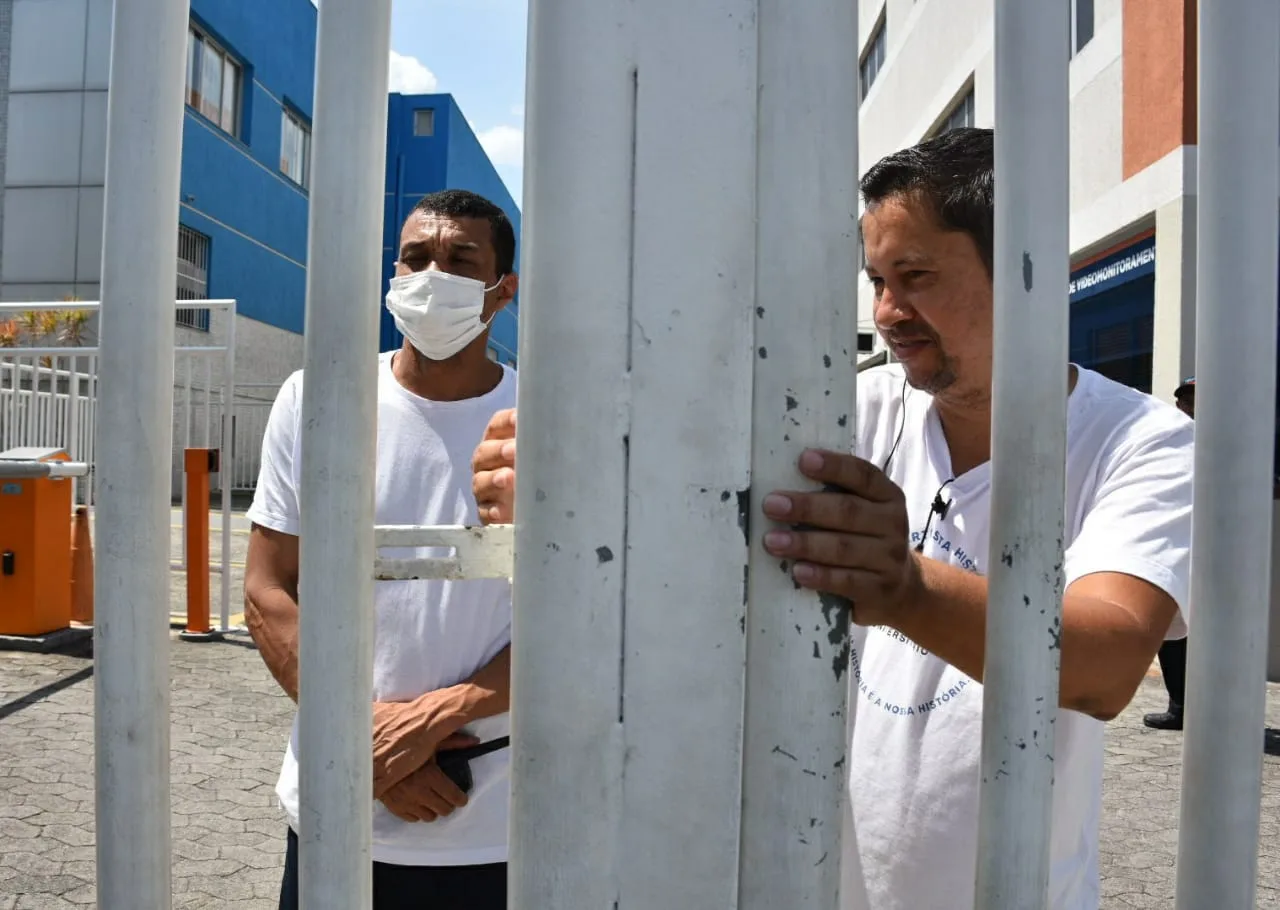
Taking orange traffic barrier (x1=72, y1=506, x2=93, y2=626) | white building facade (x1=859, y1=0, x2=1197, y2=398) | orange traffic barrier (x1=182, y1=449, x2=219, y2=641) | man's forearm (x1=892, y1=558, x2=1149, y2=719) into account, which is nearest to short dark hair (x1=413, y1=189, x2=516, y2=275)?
man's forearm (x1=892, y1=558, x2=1149, y2=719)

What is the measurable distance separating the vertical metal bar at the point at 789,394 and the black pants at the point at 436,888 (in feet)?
4.35

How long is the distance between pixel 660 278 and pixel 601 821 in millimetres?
347

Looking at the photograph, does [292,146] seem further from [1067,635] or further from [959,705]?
[1067,635]

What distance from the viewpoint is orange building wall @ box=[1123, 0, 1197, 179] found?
7414 mm

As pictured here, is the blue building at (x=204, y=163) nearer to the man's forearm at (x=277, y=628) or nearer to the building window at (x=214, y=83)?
the building window at (x=214, y=83)

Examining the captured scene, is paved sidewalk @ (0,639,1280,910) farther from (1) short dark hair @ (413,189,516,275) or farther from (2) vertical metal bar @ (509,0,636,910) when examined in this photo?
(2) vertical metal bar @ (509,0,636,910)

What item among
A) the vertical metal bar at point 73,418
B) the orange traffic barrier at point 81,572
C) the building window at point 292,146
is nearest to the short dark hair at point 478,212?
the vertical metal bar at point 73,418

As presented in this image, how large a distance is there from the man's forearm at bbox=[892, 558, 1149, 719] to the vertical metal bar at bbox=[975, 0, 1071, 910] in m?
0.15

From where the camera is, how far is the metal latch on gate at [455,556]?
752 millimetres

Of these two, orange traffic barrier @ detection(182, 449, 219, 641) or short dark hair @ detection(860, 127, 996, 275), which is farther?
orange traffic barrier @ detection(182, 449, 219, 641)

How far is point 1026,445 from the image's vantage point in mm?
677

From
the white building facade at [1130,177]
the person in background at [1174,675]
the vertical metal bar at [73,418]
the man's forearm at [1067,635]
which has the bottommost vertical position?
the person in background at [1174,675]

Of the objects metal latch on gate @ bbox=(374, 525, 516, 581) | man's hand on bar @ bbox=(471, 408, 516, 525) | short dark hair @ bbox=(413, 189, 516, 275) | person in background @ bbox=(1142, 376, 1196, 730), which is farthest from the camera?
person in background @ bbox=(1142, 376, 1196, 730)

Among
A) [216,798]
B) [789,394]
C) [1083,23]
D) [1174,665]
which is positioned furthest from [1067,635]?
[1083,23]
